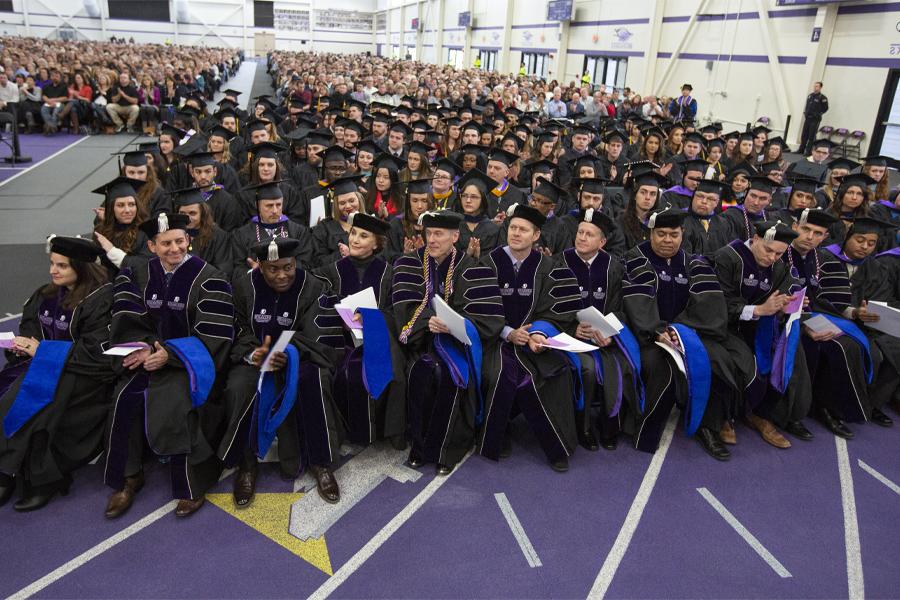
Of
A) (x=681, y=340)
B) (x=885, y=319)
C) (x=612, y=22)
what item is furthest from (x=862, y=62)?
(x=681, y=340)

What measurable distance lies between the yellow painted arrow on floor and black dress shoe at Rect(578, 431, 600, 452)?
1812 millimetres

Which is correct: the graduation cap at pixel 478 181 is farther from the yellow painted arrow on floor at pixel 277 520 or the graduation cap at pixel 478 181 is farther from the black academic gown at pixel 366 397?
the yellow painted arrow on floor at pixel 277 520

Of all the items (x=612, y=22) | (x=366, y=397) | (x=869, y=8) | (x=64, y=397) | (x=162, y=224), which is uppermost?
(x=612, y=22)

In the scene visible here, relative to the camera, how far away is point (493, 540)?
10.3ft

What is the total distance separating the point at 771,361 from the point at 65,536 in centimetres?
434

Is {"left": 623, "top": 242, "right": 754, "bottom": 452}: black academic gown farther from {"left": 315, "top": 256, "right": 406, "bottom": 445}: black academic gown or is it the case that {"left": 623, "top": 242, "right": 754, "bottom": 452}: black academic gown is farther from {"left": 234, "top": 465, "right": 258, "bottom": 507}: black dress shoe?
{"left": 234, "top": 465, "right": 258, "bottom": 507}: black dress shoe

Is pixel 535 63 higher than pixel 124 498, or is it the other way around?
pixel 535 63

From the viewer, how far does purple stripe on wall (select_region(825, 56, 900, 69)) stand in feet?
43.2

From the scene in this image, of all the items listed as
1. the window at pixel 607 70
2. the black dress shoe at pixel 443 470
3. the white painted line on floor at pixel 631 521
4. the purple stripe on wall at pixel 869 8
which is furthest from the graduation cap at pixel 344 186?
the window at pixel 607 70

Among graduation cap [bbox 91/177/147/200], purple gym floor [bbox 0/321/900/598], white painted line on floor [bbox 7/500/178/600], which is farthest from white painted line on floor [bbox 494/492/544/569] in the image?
graduation cap [bbox 91/177/147/200]

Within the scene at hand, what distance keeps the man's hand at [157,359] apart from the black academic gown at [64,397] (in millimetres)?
351

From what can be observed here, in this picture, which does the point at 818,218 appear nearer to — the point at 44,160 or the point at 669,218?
the point at 669,218

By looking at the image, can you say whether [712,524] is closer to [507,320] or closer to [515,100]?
[507,320]

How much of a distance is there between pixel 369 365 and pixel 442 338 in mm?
483
